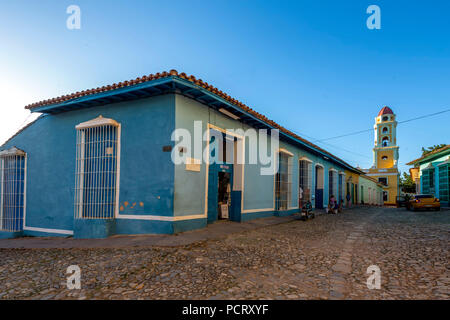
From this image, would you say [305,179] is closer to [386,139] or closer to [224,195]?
[224,195]

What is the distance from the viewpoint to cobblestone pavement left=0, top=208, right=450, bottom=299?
10.6 feet

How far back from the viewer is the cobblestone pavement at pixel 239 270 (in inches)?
127

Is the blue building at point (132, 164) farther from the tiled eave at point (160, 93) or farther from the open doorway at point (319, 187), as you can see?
the open doorway at point (319, 187)

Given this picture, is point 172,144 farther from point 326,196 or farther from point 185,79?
point 326,196

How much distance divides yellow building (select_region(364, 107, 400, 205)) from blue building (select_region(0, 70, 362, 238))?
2966cm

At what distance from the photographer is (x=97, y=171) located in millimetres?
7230

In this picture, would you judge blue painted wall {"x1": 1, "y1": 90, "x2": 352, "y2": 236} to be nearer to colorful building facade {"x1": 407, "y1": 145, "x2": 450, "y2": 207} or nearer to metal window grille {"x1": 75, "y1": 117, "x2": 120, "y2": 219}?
metal window grille {"x1": 75, "y1": 117, "x2": 120, "y2": 219}

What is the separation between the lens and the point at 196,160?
7062mm

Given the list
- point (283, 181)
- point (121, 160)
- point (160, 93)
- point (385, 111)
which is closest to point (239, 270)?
point (121, 160)

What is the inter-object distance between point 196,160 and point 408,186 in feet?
187

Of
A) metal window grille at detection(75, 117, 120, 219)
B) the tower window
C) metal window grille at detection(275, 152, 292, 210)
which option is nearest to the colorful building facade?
metal window grille at detection(275, 152, 292, 210)

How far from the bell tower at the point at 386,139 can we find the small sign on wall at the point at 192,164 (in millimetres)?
33079
